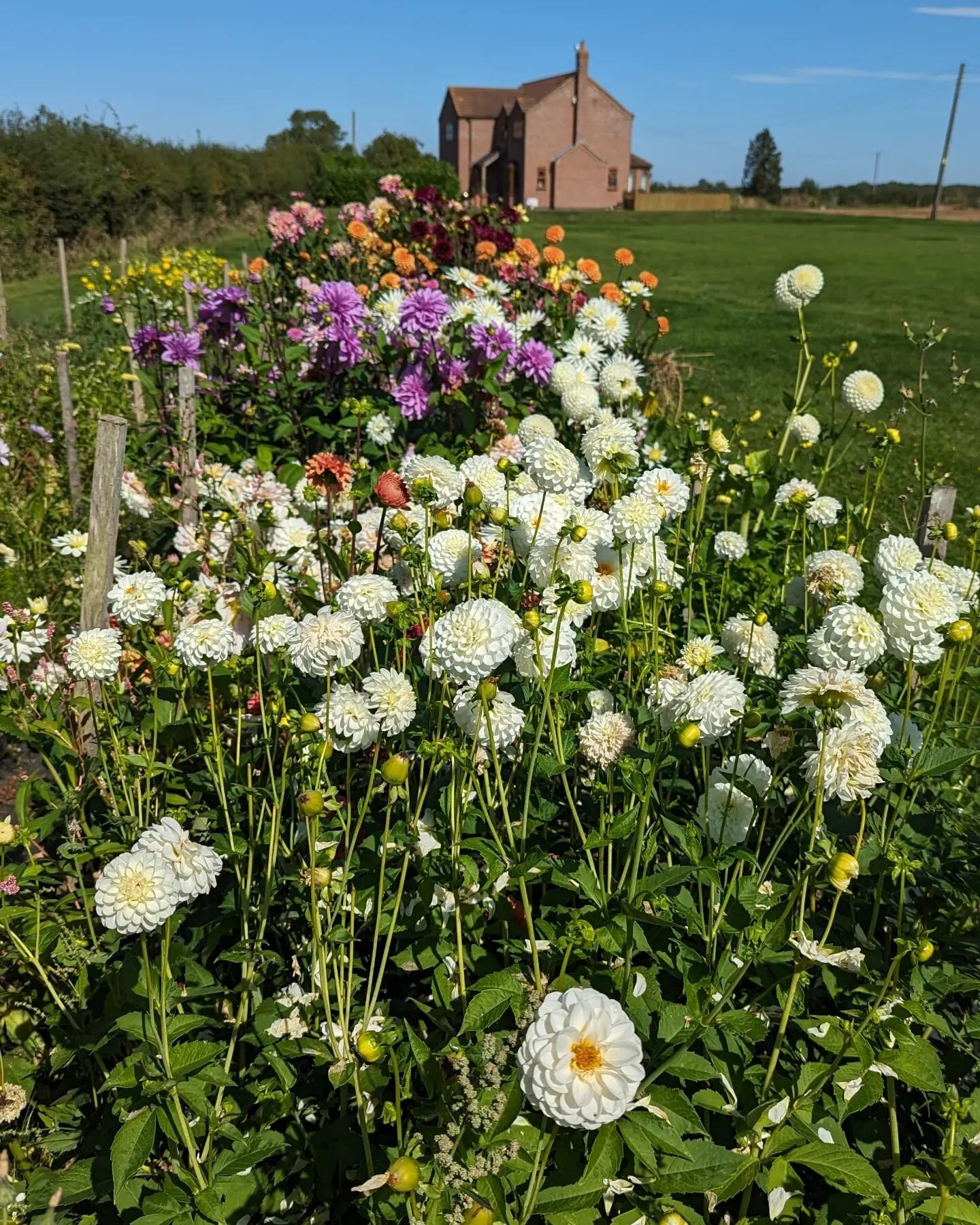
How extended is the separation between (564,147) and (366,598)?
149 ft

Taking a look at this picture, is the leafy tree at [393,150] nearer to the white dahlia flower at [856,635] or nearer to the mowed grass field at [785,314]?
the mowed grass field at [785,314]

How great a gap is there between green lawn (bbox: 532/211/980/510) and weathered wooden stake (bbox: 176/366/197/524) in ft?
8.86

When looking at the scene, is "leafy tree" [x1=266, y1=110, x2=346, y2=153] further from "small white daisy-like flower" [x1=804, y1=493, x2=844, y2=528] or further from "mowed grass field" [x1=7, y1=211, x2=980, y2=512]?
"small white daisy-like flower" [x1=804, y1=493, x2=844, y2=528]

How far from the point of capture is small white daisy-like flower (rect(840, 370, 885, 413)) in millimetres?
3088

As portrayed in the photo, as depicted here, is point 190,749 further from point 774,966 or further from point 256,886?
point 774,966

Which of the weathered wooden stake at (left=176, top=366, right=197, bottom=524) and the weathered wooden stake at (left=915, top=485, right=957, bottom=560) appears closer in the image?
the weathered wooden stake at (left=915, top=485, right=957, bottom=560)

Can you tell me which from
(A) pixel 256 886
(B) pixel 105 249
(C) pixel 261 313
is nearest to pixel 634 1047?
(A) pixel 256 886

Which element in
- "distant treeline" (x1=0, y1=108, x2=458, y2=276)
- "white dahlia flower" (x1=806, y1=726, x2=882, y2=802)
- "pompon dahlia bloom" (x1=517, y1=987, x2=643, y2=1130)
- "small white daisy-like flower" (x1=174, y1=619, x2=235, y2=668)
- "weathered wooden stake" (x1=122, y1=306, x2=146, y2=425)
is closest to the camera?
"pompon dahlia bloom" (x1=517, y1=987, x2=643, y2=1130)

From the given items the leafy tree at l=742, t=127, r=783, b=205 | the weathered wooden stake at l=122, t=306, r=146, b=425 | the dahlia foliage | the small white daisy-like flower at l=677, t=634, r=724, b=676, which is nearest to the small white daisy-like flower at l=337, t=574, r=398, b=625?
the dahlia foliage

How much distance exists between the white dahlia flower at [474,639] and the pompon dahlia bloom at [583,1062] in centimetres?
61

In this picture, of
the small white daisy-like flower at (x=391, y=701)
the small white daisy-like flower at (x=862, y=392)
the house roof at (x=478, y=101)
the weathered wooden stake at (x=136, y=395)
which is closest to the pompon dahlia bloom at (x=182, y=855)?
the small white daisy-like flower at (x=391, y=701)

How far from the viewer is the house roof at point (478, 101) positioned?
152 ft

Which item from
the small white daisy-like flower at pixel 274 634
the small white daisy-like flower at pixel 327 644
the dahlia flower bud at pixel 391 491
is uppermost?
the dahlia flower bud at pixel 391 491

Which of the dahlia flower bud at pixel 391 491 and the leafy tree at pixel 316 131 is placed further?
the leafy tree at pixel 316 131
